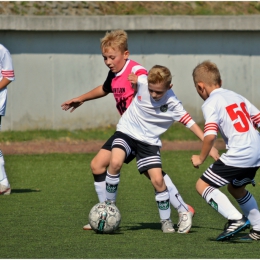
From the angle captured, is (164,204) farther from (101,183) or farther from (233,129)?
(233,129)

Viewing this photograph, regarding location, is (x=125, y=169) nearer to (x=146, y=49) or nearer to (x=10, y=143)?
(x=10, y=143)

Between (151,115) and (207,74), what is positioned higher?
(207,74)

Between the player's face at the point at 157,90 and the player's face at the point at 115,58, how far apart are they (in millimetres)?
576

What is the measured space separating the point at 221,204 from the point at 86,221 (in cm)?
166

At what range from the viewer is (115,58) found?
6.73 meters

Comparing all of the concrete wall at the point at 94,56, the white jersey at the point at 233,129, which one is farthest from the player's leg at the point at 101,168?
the concrete wall at the point at 94,56

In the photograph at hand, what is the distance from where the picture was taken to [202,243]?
5.73 m

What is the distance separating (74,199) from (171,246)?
10.0 feet

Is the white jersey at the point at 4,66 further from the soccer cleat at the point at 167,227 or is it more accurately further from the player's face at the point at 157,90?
the soccer cleat at the point at 167,227

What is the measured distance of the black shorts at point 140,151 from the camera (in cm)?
641

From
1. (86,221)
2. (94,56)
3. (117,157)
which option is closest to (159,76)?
(117,157)

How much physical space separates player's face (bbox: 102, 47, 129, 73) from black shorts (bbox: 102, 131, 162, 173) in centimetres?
66

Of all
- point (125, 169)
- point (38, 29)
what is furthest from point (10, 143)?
point (125, 169)

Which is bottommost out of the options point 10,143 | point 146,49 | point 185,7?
point 10,143
